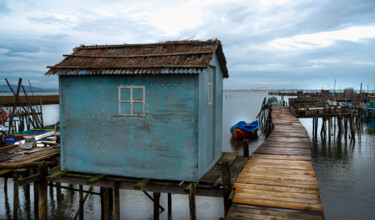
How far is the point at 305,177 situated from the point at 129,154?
597 centimetres

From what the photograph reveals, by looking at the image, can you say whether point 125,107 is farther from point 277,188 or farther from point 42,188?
point 277,188

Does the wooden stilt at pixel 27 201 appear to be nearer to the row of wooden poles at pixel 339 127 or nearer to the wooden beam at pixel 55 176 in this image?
the wooden beam at pixel 55 176

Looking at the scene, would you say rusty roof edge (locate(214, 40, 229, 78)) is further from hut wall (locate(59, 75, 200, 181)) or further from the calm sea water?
the calm sea water

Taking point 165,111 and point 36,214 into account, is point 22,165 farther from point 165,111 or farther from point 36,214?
point 165,111

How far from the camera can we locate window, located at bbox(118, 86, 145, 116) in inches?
367

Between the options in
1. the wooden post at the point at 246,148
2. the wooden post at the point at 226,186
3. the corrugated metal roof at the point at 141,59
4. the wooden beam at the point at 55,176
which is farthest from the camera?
the wooden post at the point at 246,148

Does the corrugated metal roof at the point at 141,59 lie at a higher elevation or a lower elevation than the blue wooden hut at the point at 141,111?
higher

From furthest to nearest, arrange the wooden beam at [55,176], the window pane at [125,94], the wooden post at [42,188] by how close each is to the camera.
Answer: the wooden post at [42,188]
the wooden beam at [55,176]
the window pane at [125,94]

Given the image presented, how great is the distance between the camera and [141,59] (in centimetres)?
985

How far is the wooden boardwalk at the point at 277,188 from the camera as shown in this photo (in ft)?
23.7

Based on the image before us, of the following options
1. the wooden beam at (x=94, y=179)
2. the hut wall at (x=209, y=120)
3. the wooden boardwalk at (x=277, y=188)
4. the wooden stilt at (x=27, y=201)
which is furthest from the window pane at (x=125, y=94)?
the wooden stilt at (x=27, y=201)

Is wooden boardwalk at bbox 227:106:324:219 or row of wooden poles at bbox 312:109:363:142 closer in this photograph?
wooden boardwalk at bbox 227:106:324:219

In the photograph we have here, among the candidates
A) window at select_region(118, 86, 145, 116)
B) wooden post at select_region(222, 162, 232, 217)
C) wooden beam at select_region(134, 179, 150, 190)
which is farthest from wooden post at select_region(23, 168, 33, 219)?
wooden post at select_region(222, 162, 232, 217)

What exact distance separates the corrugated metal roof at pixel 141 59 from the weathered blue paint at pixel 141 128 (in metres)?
0.30
